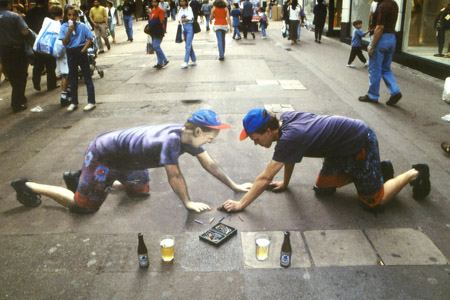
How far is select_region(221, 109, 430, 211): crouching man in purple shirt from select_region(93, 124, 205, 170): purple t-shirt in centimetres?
67

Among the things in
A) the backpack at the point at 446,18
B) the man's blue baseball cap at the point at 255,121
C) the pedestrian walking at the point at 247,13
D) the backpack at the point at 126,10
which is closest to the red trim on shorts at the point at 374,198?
the man's blue baseball cap at the point at 255,121

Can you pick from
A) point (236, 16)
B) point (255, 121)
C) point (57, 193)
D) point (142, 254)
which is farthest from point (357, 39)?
point (142, 254)

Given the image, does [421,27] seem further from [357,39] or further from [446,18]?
[357,39]

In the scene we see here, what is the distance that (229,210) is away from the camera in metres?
3.87

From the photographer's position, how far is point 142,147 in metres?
3.77

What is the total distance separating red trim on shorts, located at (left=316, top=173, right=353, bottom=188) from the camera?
409cm

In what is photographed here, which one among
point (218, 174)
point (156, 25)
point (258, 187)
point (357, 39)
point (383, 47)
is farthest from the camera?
point (156, 25)

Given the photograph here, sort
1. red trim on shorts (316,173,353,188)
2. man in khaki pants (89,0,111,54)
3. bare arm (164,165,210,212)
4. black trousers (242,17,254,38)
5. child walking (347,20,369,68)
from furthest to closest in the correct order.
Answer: black trousers (242,17,254,38), man in khaki pants (89,0,111,54), child walking (347,20,369,68), red trim on shorts (316,173,353,188), bare arm (164,165,210,212)

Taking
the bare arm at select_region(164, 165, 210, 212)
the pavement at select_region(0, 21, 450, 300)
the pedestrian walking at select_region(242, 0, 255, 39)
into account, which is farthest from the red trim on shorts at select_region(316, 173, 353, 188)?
the pedestrian walking at select_region(242, 0, 255, 39)

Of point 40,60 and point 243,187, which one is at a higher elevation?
point 40,60

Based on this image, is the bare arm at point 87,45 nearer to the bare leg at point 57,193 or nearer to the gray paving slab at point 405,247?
the bare leg at point 57,193

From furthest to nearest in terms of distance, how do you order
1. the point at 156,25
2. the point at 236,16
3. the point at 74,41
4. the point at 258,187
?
the point at 236,16
the point at 156,25
the point at 74,41
the point at 258,187

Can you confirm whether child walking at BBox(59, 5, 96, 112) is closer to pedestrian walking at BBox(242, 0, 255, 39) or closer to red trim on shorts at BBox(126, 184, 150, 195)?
red trim on shorts at BBox(126, 184, 150, 195)

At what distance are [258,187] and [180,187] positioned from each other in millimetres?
811
